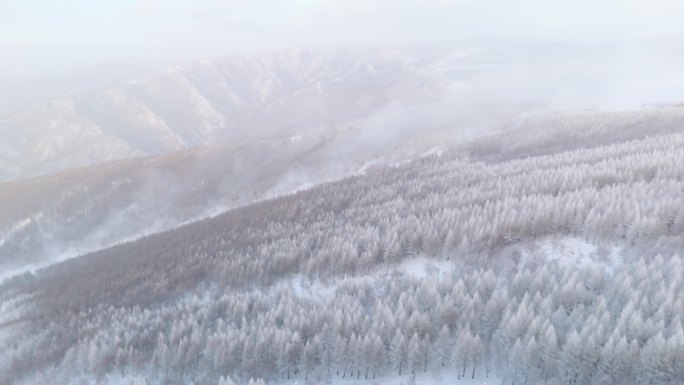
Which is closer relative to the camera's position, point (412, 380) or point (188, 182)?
point (412, 380)

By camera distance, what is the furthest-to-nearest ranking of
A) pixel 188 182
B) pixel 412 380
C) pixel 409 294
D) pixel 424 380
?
A: pixel 188 182, pixel 409 294, pixel 424 380, pixel 412 380

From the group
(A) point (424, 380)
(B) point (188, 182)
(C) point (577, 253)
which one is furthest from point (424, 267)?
(B) point (188, 182)

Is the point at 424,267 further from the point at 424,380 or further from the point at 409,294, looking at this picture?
the point at 424,380

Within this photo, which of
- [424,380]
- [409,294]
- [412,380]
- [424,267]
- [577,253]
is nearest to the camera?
[412,380]

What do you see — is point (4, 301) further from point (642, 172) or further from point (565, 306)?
point (642, 172)

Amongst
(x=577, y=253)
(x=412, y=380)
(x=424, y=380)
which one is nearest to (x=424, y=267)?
(x=577, y=253)

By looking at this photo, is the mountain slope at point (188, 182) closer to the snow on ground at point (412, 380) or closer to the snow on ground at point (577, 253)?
the snow on ground at point (577, 253)

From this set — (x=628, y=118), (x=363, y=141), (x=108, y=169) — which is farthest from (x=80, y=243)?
(x=628, y=118)

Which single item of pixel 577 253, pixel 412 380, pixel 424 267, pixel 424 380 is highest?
pixel 577 253

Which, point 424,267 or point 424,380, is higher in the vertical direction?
point 424,380
